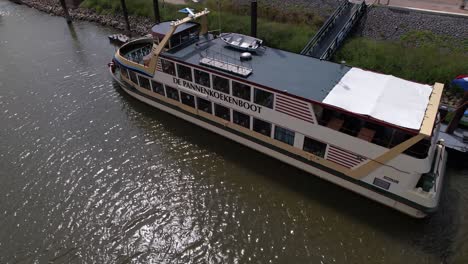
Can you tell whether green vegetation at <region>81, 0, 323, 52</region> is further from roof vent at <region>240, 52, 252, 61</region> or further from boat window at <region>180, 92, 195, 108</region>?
boat window at <region>180, 92, 195, 108</region>

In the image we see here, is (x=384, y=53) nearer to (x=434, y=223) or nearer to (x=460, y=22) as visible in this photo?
(x=460, y=22)

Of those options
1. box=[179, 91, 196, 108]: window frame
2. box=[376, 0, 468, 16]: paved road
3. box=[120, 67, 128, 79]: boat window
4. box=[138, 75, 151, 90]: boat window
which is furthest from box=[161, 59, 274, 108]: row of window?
box=[376, 0, 468, 16]: paved road

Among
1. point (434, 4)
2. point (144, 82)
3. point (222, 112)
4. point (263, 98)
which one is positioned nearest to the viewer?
point (263, 98)

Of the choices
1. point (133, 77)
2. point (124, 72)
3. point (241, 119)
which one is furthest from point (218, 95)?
point (124, 72)

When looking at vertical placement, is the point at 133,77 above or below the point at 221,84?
below

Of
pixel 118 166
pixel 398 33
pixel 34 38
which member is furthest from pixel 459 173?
pixel 34 38

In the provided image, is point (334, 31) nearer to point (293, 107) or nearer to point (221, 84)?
point (221, 84)

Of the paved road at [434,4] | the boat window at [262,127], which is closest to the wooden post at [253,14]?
the boat window at [262,127]

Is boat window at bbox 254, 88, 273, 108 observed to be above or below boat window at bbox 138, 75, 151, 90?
above
